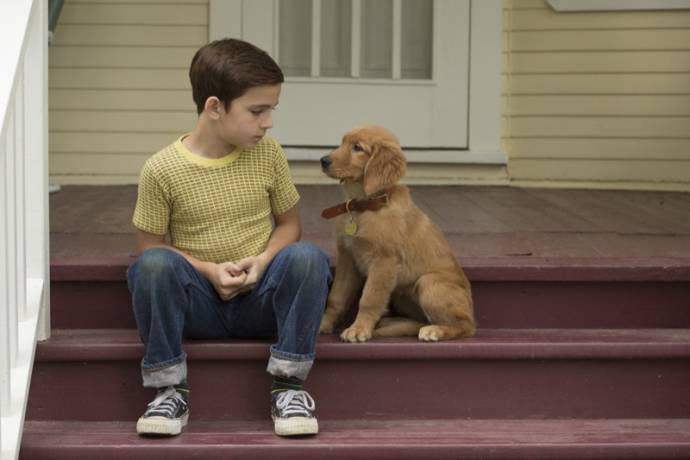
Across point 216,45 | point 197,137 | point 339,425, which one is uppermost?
point 216,45

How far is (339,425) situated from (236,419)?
0.30 meters

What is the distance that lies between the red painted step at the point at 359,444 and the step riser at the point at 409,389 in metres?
0.12

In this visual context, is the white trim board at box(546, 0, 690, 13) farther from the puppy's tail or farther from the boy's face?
the boy's face

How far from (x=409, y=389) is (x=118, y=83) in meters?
3.63

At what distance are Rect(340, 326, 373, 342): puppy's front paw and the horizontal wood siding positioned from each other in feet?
10.8

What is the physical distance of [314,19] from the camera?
6.36 metres

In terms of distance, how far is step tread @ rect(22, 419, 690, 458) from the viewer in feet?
9.94

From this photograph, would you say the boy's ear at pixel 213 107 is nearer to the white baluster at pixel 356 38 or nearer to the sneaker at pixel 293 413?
the sneaker at pixel 293 413

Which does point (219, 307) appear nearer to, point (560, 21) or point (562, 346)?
point (562, 346)

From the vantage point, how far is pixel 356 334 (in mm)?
3393

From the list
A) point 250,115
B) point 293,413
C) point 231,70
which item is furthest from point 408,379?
point 231,70

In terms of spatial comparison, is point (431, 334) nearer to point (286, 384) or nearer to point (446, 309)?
point (446, 309)

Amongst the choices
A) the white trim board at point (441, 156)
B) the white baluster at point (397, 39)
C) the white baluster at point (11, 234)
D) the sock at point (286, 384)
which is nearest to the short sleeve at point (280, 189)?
the sock at point (286, 384)

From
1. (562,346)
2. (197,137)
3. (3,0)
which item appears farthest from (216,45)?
(562,346)
